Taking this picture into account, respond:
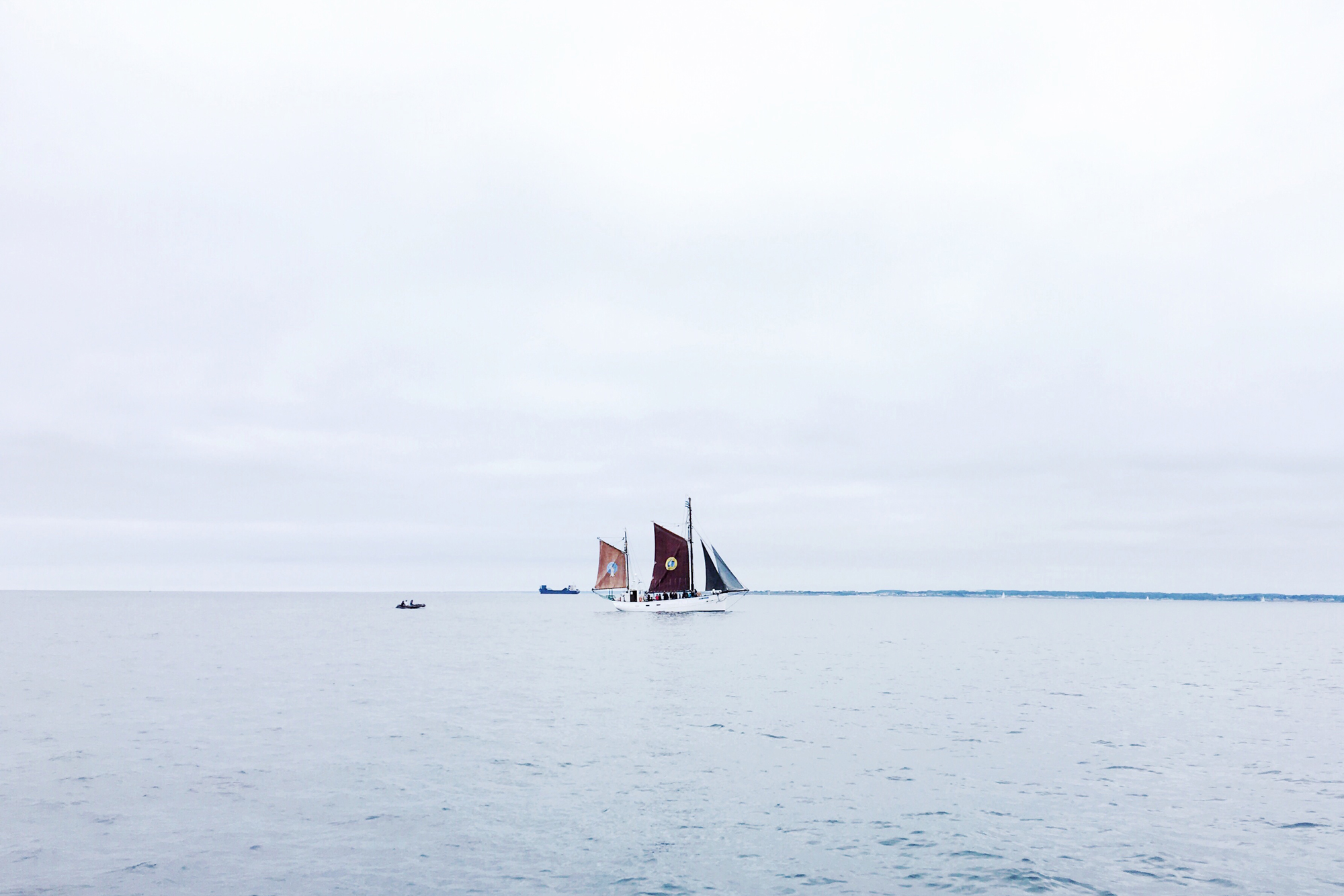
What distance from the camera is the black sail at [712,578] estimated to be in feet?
513

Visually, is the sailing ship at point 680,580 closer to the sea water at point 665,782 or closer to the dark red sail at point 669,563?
the dark red sail at point 669,563

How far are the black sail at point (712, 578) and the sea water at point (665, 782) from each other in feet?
291

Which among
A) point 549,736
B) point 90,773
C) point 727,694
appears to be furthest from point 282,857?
point 727,694

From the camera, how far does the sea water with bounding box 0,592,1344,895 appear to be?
19.6 meters

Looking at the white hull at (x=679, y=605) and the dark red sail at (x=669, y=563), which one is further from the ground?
the dark red sail at (x=669, y=563)

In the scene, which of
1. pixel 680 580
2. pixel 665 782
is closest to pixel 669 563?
pixel 680 580

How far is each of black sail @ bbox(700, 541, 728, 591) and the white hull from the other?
5559mm

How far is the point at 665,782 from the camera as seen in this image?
28375 mm

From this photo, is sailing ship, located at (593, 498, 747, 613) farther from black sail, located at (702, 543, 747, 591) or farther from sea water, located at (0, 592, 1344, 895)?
sea water, located at (0, 592, 1344, 895)

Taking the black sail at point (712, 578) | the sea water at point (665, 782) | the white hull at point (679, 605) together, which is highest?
the black sail at point (712, 578)

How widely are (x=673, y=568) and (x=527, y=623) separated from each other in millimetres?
33665

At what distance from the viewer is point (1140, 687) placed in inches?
2359

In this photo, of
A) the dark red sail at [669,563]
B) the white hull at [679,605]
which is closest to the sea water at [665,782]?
the dark red sail at [669,563]

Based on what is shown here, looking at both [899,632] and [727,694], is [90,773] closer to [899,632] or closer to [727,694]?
[727,694]
